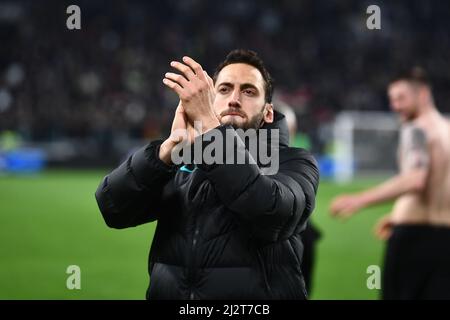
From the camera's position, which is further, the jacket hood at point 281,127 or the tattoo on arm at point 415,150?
the tattoo on arm at point 415,150

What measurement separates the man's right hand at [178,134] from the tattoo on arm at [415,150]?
2.46 m

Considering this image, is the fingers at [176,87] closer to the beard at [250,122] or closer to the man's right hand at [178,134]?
the man's right hand at [178,134]

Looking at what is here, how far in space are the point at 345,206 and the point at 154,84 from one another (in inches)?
1022

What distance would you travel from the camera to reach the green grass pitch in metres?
8.63

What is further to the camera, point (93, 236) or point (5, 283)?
point (93, 236)

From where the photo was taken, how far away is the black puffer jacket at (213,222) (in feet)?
9.89

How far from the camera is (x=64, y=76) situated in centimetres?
2984

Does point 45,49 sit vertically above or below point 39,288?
above

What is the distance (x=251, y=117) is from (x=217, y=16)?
32176 millimetres

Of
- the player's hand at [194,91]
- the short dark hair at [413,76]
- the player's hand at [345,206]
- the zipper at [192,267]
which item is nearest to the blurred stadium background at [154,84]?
the short dark hair at [413,76]

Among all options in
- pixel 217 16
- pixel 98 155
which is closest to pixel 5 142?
pixel 98 155
